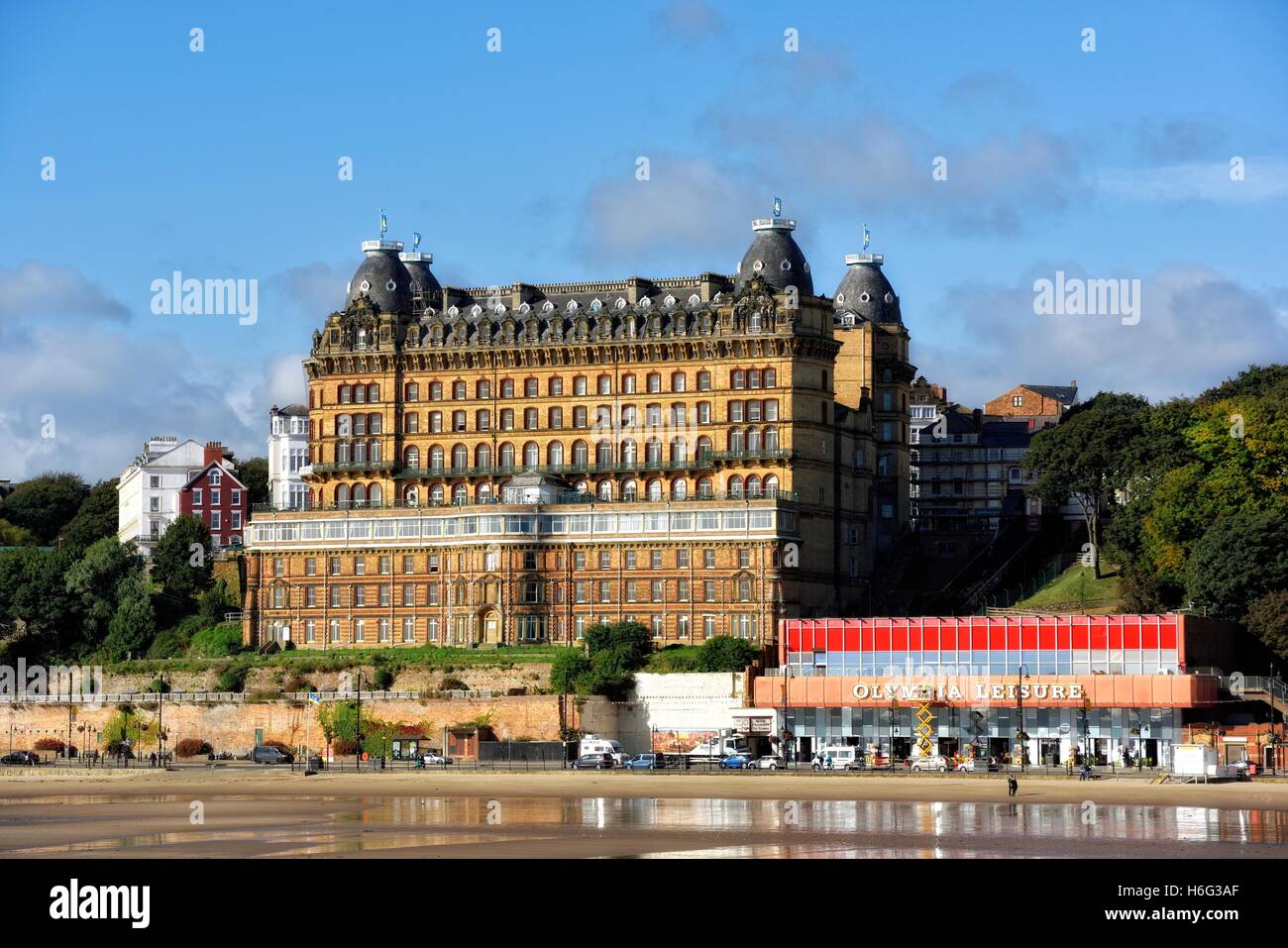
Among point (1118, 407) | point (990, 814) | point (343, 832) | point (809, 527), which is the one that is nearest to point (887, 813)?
point (990, 814)

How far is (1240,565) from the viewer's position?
12712 centimetres

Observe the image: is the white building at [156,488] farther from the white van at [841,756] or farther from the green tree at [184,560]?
the white van at [841,756]

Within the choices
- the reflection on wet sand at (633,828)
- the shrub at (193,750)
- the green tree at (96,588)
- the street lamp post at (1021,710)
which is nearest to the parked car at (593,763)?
the reflection on wet sand at (633,828)

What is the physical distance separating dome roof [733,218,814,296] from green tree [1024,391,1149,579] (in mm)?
18973

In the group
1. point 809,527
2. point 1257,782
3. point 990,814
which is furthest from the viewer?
point 809,527

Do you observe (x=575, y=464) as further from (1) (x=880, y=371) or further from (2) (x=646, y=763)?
(2) (x=646, y=763)

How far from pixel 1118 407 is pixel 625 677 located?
4136cm

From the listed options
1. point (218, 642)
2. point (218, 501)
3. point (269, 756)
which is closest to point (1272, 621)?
point (269, 756)

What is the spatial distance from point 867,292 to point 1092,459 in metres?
24.7

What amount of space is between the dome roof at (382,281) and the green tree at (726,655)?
36.5 meters

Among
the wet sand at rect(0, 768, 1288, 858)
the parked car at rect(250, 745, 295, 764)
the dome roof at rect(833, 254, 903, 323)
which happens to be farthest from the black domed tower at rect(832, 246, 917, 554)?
the wet sand at rect(0, 768, 1288, 858)

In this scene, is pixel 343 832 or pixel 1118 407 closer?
pixel 343 832

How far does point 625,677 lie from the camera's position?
131 m
